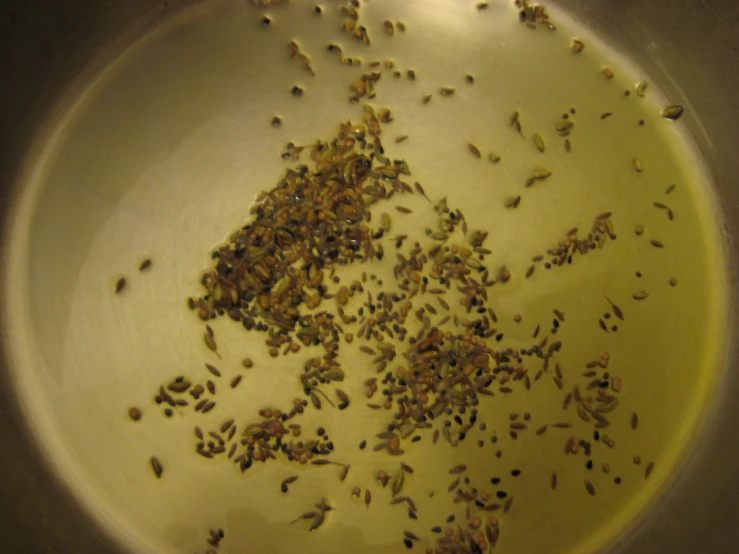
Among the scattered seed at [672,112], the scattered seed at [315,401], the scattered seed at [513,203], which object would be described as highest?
the scattered seed at [672,112]

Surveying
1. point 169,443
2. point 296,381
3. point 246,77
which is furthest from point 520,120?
point 169,443

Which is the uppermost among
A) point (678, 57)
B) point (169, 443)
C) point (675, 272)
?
point (678, 57)

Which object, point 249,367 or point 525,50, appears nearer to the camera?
point 249,367

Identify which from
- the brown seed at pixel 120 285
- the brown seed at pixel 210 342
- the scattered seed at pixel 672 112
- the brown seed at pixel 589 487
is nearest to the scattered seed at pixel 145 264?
the brown seed at pixel 120 285

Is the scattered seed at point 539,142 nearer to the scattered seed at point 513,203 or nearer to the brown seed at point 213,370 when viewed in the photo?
the scattered seed at point 513,203

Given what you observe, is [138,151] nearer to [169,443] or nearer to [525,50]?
[169,443]

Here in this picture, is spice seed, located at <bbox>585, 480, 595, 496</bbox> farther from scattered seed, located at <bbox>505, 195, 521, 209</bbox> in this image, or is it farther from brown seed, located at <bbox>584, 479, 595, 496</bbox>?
scattered seed, located at <bbox>505, 195, 521, 209</bbox>
